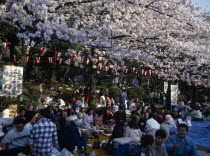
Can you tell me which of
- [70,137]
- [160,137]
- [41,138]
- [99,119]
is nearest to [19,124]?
[41,138]

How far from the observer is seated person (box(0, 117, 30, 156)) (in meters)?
4.49

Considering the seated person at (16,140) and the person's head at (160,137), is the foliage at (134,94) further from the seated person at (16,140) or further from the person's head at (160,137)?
the person's head at (160,137)

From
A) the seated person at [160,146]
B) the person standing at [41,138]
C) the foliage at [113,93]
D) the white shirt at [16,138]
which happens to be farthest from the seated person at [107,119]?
the foliage at [113,93]

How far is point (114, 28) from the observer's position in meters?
8.19

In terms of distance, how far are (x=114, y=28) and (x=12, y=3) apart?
355 centimetres

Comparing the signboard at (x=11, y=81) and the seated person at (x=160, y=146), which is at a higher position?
the signboard at (x=11, y=81)

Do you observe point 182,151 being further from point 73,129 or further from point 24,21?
point 24,21

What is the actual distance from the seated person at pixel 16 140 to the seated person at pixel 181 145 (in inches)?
113

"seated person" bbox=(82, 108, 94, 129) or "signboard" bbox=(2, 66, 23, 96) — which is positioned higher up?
"signboard" bbox=(2, 66, 23, 96)

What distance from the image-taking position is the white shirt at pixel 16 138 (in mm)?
4562

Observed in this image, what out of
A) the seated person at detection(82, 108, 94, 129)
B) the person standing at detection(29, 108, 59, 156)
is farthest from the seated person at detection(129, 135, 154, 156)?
the seated person at detection(82, 108, 94, 129)

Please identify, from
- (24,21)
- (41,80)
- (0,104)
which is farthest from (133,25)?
(41,80)

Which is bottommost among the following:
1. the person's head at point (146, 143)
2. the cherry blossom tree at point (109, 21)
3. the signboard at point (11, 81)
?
the person's head at point (146, 143)

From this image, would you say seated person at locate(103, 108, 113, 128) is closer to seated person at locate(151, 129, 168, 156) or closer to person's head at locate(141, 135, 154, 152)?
seated person at locate(151, 129, 168, 156)
